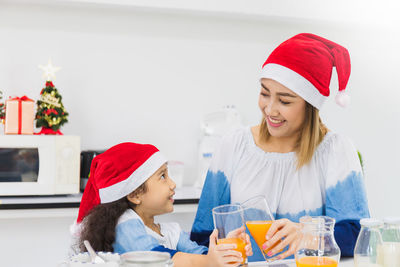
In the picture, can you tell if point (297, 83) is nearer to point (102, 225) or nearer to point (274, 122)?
point (274, 122)

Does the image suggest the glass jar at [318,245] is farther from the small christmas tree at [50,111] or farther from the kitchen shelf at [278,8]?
the kitchen shelf at [278,8]

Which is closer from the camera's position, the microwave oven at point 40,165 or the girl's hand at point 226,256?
the girl's hand at point 226,256

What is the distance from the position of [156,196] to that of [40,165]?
3.71 ft

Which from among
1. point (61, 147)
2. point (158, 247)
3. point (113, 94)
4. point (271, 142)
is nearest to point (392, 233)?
point (158, 247)

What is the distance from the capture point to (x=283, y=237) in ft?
3.52

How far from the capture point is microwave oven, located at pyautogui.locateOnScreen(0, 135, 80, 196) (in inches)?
92.8

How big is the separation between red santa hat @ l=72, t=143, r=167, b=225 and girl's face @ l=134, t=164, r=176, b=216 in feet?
0.11

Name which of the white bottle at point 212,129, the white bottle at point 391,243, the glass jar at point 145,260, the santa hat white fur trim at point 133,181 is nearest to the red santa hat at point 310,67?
the santa hat white fur trim at point 133,181

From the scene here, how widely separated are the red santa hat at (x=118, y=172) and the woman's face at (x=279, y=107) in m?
0.39

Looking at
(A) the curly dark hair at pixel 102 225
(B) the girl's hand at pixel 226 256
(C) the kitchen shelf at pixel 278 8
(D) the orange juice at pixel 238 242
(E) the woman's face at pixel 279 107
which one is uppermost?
(C) the kitchen shelf at pixel 278 8

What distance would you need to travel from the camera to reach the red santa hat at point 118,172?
4.69 ft

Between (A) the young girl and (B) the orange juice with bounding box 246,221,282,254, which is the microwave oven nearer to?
(A) the young girl

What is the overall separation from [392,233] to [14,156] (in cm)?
196

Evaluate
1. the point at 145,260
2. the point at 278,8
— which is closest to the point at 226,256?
the point at 145,260
